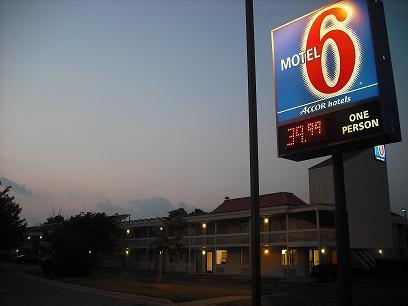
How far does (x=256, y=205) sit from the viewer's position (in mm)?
7480

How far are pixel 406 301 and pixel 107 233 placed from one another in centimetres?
4169

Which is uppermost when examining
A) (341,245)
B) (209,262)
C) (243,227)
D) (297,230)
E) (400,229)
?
(400,229)

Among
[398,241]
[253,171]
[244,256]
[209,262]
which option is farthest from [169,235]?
[398,241]

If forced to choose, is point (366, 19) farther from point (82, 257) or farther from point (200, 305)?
point (82, 257)

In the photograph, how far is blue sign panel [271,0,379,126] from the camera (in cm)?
1271

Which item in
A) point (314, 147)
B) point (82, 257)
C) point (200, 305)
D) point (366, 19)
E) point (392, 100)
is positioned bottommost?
point (200, 305)

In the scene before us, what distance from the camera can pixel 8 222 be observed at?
43.1 metres

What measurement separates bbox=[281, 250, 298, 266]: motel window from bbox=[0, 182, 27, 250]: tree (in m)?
26.2

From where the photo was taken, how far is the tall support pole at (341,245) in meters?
12.5

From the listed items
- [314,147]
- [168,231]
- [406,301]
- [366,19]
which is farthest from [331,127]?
[168,231]

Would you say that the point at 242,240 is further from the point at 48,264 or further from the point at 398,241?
the point at 398,241

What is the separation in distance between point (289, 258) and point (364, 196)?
11.2 metres

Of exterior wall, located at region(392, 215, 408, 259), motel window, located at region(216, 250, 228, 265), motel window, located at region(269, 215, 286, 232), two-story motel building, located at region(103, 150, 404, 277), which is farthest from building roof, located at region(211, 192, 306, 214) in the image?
exterior wall, located at region(392, 215, 408, 259)

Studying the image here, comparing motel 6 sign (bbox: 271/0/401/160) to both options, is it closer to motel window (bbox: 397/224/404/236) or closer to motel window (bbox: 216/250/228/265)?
motel window (bbox: 216/250/228/265)
